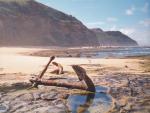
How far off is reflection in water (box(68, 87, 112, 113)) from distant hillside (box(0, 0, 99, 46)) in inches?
2547

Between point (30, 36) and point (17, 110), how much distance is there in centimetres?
7991

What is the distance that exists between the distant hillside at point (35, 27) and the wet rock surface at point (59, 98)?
62.9 meters

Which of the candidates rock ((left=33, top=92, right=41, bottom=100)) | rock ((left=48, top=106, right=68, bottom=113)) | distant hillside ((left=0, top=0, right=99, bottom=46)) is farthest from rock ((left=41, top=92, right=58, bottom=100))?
distant hillside ((left=0, top=0, right=99, bottom=46))

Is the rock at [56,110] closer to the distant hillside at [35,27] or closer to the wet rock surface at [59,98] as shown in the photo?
the wet rock surface at [59,98]

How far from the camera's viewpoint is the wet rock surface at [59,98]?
8391mm

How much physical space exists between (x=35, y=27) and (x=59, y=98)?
270ft

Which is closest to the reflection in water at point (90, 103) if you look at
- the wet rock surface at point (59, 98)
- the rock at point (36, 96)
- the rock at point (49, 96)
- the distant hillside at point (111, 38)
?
the wet rock surface at point (59, 98)

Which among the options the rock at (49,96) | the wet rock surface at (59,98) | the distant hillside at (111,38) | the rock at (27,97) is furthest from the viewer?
the distant hillside at (111,38)

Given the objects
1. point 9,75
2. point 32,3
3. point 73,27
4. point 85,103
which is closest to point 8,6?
point 32,3

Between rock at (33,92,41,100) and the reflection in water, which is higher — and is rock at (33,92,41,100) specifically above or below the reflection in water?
above

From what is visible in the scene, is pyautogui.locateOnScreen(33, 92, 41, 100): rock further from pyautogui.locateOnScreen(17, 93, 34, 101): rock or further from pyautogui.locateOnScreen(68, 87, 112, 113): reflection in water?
pyautogui.locateOnScreen(68, 87, 112, 113): reflection in water

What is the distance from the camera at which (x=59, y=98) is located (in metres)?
9.76

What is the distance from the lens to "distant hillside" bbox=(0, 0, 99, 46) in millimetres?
81375

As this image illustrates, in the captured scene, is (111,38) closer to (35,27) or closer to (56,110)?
(35,27)
